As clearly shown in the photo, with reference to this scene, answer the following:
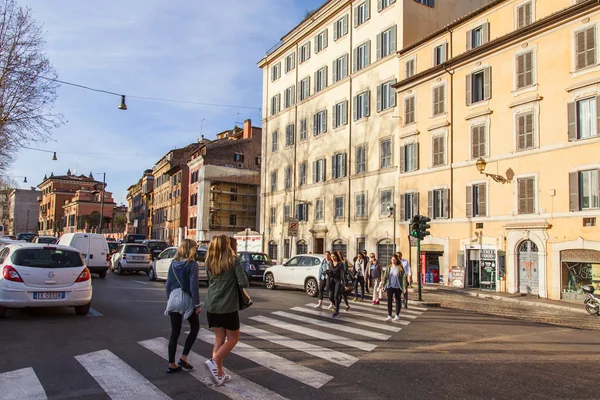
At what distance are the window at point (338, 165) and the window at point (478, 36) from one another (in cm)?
1170

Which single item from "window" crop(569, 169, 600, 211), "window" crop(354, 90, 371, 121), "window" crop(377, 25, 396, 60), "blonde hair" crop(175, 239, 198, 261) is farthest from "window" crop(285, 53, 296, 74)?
"blonde hair" crop(175, 239, 198, 261)

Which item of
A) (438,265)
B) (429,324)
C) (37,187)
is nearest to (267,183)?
(438,265)

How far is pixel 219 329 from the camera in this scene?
6.01 meters

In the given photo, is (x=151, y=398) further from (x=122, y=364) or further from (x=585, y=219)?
(x=585, y=219)

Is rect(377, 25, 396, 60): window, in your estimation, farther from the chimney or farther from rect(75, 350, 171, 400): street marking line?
rect(75, 350, 171, 400): street marking line

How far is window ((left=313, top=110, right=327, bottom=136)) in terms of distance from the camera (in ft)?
119

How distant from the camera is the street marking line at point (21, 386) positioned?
17.2ft

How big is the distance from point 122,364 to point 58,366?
824 millimetres

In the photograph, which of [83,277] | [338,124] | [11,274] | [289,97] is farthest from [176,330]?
[289,97]

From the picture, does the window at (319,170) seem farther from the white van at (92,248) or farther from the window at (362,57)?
the white van at (92,248)

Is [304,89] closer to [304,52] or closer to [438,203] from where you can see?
[304,52]

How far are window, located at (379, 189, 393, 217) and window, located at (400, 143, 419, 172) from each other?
1908 millimetres

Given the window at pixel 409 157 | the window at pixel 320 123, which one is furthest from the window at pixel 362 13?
the window at pixel 409 157

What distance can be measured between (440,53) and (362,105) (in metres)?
7.04
